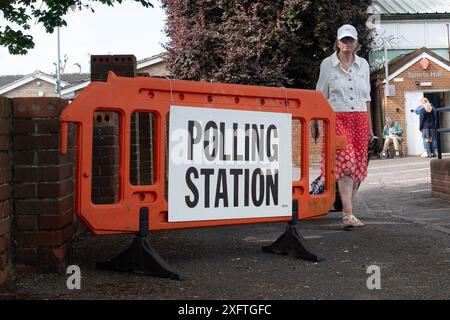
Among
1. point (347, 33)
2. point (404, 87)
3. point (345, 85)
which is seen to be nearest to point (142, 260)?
point (345, 85)

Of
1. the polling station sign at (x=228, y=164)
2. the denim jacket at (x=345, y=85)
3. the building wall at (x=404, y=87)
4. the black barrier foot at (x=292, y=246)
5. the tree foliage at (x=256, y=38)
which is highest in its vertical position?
the tree foliage at (x=256, y=38)

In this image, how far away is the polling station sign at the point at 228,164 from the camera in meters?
4.01

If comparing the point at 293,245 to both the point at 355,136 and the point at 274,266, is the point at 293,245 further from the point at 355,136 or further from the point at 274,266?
the point at 355,136

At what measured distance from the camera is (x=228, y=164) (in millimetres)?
4238

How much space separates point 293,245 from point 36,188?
6.39 feet

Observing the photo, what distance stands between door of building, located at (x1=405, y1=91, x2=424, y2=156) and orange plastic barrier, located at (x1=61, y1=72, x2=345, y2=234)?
800 inches

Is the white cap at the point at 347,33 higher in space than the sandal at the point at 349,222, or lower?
higher

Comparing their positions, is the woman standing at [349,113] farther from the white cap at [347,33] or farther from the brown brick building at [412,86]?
the brown brick building at [412,86]

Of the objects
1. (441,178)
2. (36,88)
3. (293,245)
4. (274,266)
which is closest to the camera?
(274,266)

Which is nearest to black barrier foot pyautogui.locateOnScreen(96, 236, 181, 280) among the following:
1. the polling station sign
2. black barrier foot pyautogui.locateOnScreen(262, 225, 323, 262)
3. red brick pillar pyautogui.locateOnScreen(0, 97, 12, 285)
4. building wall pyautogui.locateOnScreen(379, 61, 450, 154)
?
the polling station sign

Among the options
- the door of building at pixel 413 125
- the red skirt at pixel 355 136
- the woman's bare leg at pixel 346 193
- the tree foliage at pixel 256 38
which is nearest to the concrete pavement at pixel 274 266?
the woman's bare leg at pixel 346 193

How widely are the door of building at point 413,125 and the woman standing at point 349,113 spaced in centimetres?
1865

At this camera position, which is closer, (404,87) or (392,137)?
(392,137)
